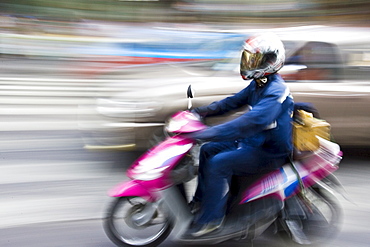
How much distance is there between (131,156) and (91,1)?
17.7 metres

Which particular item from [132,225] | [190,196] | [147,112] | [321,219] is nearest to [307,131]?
[321,219]

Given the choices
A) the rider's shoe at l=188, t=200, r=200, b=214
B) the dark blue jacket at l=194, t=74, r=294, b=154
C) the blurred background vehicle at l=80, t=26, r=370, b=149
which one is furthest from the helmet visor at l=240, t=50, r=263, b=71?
the blurred background vehicle at l=80, t=26, r=370, b=149

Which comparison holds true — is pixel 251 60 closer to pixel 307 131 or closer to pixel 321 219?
pixel 307 131

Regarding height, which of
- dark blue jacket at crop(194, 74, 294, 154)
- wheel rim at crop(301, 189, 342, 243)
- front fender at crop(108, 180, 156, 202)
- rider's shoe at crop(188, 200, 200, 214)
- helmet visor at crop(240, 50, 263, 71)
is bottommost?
wheel rim at crop(301, 189, 342, 243)

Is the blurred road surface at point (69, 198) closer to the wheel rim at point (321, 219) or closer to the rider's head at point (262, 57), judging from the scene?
the wheel rim at point (321, 219)

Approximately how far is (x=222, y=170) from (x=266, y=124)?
43 centimetres

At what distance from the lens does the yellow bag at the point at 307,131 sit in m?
3.60

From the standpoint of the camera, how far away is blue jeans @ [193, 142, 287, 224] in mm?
3477

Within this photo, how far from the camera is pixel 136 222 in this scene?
355 centimetres

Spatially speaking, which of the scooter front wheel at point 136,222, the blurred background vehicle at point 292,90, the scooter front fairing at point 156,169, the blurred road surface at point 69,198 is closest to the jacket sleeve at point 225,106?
the scooter front fairing at point 156,169

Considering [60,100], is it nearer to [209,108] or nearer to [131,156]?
[131,156]

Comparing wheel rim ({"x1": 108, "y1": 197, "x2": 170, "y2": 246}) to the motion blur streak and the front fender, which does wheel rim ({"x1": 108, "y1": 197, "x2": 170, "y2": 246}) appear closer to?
the front fender

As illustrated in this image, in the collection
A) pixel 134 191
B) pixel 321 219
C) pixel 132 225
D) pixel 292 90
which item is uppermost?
pixel 292 90

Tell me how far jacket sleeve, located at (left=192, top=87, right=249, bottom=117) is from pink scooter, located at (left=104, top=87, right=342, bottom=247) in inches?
13.3
